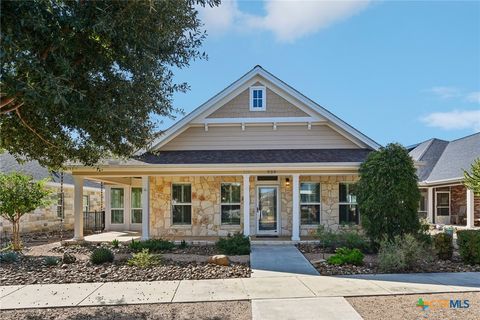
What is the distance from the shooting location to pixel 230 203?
1620 cm

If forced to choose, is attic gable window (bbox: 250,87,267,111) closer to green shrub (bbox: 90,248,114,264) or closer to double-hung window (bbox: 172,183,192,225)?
double-hung window (bbox: 172,183,192,225)

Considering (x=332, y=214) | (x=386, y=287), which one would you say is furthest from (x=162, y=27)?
(x=332, y=214)

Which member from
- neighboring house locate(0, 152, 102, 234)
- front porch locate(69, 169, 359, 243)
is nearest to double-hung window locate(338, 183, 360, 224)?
front porch locate(69, 169, 359, 243)

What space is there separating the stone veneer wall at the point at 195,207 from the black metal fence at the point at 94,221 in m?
5.33

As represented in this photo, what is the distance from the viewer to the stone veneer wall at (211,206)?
1603cm

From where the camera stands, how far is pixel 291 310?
6.39 m

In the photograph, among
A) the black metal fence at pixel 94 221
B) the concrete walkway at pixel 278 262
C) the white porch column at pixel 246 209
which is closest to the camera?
the concrete walkway at pixel 278 262

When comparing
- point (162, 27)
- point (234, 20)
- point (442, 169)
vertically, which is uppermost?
point (234, 20)

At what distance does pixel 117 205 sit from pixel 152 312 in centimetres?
1481

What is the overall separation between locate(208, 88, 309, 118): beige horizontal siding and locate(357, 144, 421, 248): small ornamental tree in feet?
16.7

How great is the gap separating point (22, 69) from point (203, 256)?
775 cm

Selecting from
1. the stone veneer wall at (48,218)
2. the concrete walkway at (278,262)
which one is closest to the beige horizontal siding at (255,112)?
the concrete walkway at (278,262)

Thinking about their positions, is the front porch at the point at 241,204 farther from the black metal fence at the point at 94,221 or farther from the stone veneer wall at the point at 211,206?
the black metal fence at the point at 94,221

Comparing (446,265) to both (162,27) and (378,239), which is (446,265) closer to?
(378,239)
